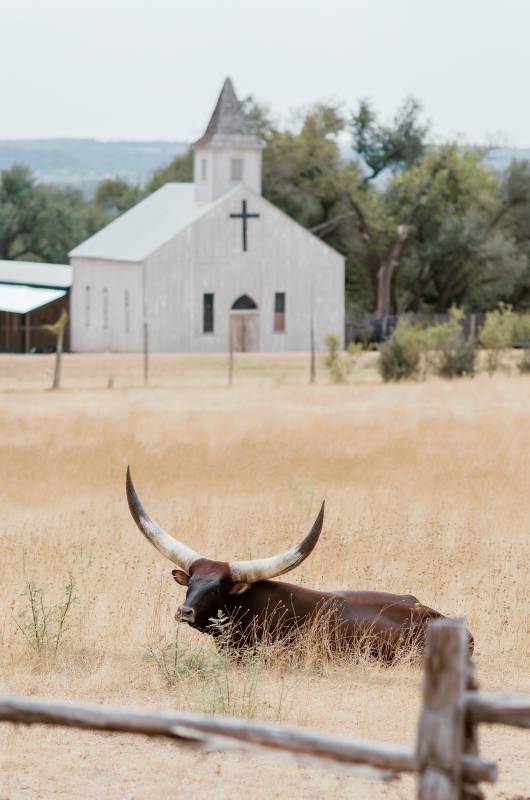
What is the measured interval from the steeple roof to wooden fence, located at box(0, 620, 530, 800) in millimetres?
54504

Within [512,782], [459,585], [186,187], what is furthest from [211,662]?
[186,187]

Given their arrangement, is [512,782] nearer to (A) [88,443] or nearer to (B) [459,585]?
(B) [459,585]

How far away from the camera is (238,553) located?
1250 cm

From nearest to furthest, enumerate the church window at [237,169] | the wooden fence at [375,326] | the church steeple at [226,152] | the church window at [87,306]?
the church window at [87,306] < the church steeple at [226,152] < the church window at [237,169] < the wooden fence at [375,326]

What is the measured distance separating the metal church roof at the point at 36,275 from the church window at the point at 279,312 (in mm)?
8793

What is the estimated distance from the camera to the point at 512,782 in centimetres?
688

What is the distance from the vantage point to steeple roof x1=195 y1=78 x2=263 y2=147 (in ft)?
191

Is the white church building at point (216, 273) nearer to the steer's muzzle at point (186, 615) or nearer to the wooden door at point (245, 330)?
the wooden door at point (245, 330)

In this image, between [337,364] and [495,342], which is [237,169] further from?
[337,364]

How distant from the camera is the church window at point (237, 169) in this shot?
58000mm

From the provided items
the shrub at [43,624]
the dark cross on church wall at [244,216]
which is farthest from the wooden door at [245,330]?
the shrub at [43,624]

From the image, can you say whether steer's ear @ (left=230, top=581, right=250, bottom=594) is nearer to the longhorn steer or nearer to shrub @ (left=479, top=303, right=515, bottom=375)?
the longhorn steer

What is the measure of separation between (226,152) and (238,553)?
4682 centimetres

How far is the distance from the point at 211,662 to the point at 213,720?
3.63 metres
